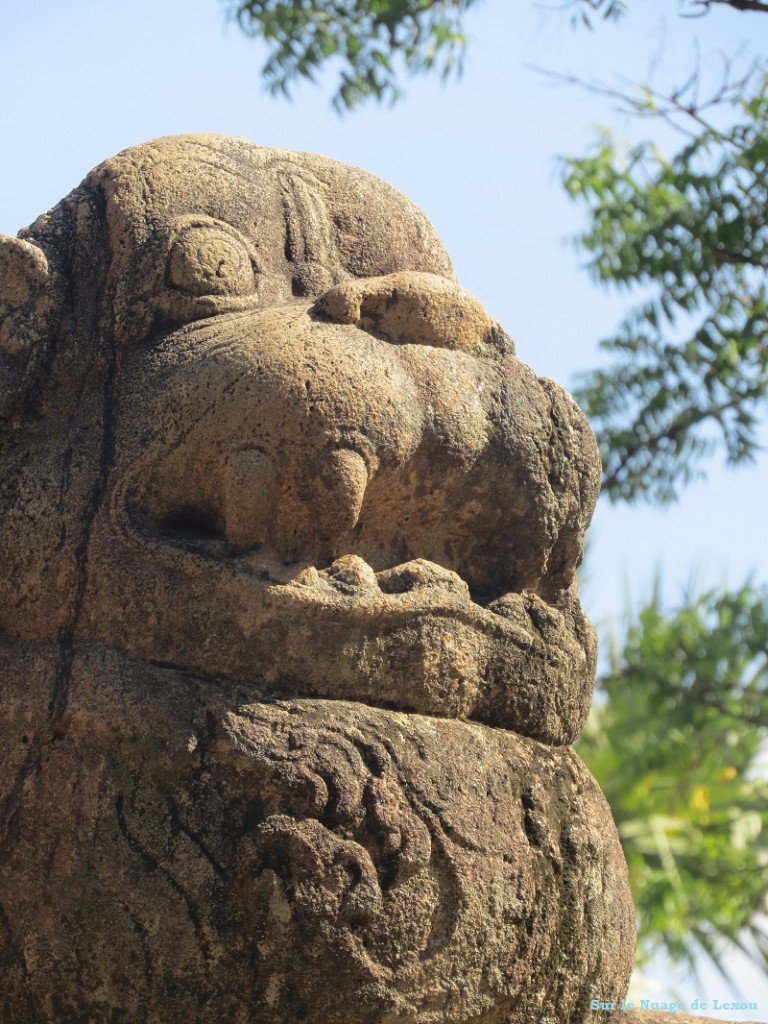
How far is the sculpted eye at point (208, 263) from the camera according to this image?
3.04 m

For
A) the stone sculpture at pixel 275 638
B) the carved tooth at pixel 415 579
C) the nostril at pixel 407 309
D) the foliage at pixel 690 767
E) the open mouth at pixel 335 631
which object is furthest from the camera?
the foliage at pixel 690 767

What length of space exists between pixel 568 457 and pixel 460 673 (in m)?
0.61

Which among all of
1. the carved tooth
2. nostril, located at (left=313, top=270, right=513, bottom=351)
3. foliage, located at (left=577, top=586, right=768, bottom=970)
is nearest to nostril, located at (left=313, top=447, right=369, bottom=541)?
the carved tooth

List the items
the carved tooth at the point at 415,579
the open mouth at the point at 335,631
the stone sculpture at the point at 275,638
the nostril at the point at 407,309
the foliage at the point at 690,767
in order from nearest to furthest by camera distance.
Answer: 1. the stone sculpture at the point at 275,638
2. the open mouth at the point at 335,631
3. the carved tooth at the point at 415,579
4. the nostril at the point at 407,309
5. the foliage at the point at 690,767

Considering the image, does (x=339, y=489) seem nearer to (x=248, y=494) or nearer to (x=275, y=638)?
(x=248, y=494)

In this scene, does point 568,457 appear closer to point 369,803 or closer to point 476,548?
point 476,548

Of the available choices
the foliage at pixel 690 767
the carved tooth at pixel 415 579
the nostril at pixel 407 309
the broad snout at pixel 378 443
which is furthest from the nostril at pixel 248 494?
the foliage at pixel 690 767

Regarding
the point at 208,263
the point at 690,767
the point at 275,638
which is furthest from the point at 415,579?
the point at 690,767

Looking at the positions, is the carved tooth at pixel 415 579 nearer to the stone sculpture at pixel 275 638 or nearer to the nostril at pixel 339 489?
the stone sculpture at pixel 275 638

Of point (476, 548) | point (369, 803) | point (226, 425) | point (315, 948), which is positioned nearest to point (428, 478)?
point (476, 548)

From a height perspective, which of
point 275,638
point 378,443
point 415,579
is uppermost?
point 378,443

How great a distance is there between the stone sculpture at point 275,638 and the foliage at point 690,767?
15.7 feet

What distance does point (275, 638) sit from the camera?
8.84 ft

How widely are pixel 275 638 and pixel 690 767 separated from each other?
288 inches
